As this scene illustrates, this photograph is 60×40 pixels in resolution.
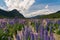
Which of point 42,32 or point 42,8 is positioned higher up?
point 42,8

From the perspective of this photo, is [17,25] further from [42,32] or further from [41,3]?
[42,32]

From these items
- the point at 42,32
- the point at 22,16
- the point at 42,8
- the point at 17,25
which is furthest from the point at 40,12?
the point at 42,32

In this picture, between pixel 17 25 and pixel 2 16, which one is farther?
pixel 2 16

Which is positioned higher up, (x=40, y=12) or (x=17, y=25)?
(x=40, y=12)

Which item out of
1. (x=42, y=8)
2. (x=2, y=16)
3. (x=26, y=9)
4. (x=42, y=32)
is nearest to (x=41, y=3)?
(x=42, y=8)

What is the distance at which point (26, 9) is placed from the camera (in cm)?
479

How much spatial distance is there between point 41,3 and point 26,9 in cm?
48

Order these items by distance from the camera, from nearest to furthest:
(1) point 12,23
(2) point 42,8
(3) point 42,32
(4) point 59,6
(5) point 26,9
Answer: (3) point 42,32 < (1) point 12,23 < (5) point 26,9 < (2) point 42,8 < (4) point 59,6

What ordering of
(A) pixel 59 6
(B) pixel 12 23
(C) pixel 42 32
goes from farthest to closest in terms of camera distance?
(A) pixel 59 6 < (B) pixel 12 23 < (C) pixel 42 32

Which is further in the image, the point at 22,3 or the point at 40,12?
the point at 40,12

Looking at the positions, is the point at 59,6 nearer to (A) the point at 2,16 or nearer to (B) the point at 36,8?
(B) the point at 36,8

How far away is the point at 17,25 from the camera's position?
396 cm

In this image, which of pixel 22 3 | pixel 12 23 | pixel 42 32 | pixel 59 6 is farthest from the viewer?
pixel 59 6

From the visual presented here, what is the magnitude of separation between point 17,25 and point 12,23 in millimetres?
101
